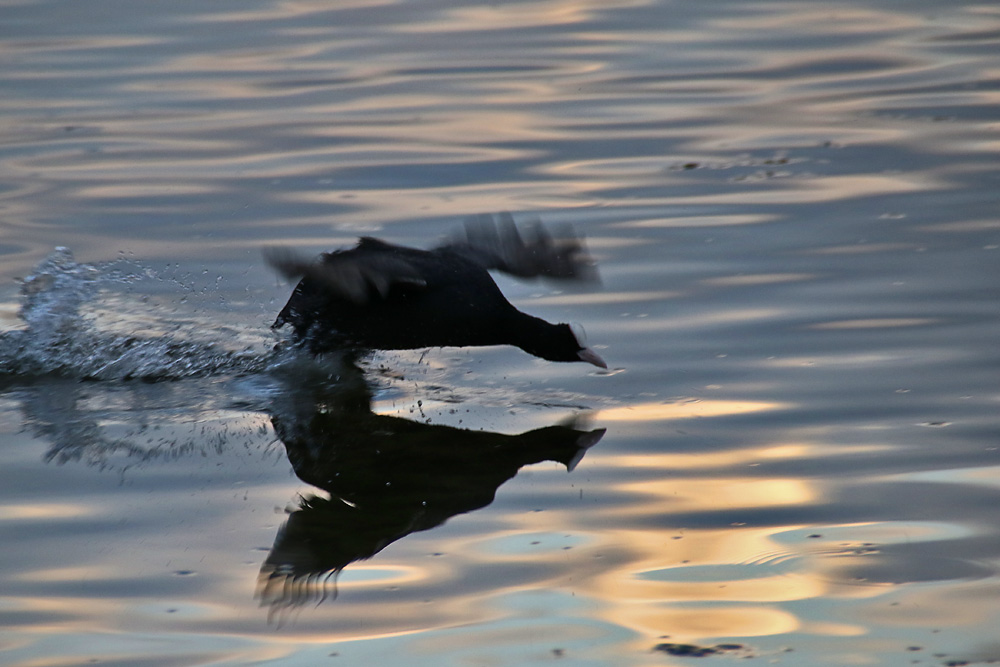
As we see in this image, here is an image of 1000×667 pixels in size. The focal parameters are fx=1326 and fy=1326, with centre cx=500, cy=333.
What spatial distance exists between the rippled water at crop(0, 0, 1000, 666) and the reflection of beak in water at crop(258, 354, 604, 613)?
15 mm

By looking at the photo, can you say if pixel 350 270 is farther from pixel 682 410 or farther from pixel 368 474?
pixel 682 410

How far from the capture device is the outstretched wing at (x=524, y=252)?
17.7ft

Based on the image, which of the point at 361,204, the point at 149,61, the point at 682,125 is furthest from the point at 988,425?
the point at 149,61

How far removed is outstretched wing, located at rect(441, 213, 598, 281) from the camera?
538cm

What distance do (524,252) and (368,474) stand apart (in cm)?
156

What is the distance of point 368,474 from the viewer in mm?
4223

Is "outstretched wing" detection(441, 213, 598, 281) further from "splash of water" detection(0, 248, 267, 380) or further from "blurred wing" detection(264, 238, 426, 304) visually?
"splash of water" detection(0, 248, 267, 380)

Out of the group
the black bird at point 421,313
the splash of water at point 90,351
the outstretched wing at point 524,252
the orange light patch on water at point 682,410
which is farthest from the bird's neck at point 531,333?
the splash of water at point 90,351

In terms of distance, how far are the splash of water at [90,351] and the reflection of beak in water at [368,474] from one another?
1.68ft

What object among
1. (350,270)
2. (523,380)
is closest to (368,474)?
(350,270)

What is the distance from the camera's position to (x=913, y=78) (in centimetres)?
920

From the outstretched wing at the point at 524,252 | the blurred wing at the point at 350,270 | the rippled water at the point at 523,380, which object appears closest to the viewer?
the rippled water at the point at 523,380

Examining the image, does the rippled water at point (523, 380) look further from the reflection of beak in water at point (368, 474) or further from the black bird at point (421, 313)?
the black bird at point (421, 313)

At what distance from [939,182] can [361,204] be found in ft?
9.99
